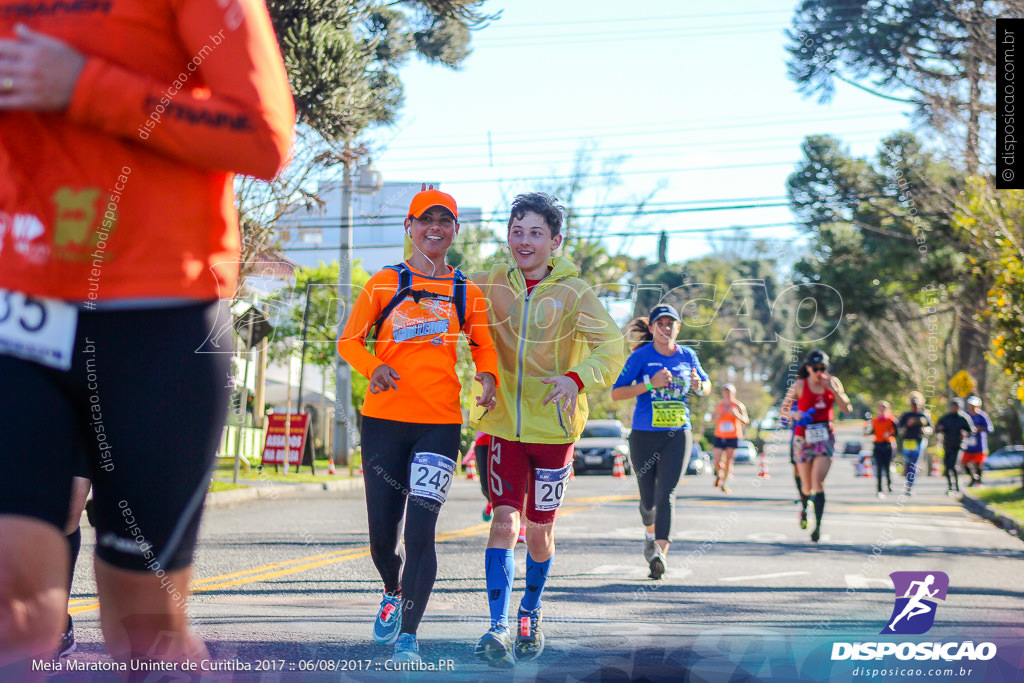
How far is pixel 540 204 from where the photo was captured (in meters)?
4.74

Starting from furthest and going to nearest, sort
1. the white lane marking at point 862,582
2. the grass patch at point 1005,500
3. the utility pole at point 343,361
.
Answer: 1. the utility pole at point 343,361
2. the grass patch at point 1005,500
3. the white lane marking at point 862,582

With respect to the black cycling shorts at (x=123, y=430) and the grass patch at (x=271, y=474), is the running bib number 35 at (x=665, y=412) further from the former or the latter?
the grass patch at (x=271, y=474)

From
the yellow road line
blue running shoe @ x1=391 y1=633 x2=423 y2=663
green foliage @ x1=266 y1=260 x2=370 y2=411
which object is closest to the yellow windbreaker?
blue running shoe @ x1=391 y1=633 x2=423 y2=663

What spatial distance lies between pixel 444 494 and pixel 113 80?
2745 mm

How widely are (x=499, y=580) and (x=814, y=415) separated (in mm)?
7063

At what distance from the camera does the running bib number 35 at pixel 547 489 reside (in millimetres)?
4684

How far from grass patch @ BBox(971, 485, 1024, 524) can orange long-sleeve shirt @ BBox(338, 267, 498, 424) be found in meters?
11.6

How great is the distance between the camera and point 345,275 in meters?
21.4

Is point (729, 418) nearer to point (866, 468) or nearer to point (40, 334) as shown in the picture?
point (40, 334)

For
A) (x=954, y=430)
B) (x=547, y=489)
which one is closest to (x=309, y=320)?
(x=954, y=430)

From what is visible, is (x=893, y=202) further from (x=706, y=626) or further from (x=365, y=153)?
(x=706, y=626)

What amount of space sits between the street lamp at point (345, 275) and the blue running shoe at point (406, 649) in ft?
27.4

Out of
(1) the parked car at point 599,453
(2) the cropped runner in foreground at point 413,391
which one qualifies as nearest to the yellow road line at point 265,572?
(2) the cropped runner in foreground at point 413,391

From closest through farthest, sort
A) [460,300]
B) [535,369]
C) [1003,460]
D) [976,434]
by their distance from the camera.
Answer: [460,300] < [535,369] < [976,434] < [1003,460]
